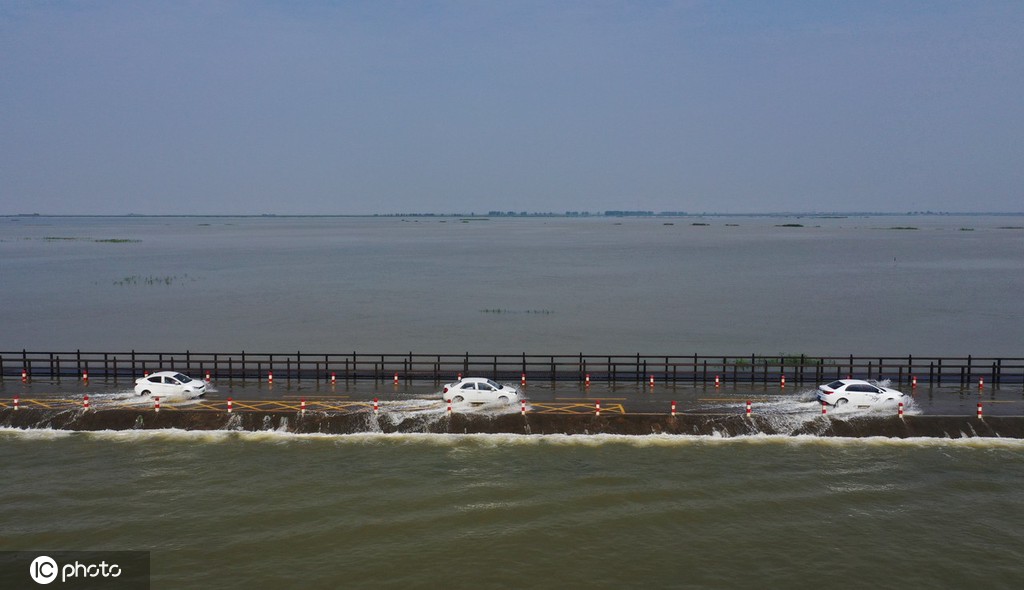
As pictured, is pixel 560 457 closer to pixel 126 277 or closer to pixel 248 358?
pixel 248 358

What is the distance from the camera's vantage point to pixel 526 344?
53375 mm

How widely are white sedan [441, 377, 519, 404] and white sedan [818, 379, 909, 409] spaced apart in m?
12.8

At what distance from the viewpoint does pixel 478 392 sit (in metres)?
31.7

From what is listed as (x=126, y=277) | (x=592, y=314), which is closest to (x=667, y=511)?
(x=592, y=314)

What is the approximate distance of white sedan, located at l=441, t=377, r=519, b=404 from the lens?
104 ft

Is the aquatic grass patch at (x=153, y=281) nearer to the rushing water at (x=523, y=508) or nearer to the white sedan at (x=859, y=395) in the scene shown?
the rushing water at (x=523, y=508)

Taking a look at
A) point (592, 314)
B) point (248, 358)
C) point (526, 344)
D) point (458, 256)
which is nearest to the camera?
point (248, 358)

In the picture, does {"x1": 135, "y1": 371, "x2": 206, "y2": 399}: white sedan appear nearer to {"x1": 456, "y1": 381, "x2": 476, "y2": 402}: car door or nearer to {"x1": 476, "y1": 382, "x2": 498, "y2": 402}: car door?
{"x1": 456, "y1": 381, "x2": 476, "y2": 402}: car door

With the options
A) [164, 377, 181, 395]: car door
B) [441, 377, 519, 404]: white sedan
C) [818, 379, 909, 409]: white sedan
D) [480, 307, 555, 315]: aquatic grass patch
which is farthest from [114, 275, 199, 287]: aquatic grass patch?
[818, 379, 909, 409]: white sedan

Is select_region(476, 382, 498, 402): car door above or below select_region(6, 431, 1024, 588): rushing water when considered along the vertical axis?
above

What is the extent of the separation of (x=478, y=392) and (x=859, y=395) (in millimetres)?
15243

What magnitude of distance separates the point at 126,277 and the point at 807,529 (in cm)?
10067

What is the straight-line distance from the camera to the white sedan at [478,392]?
31625 mm

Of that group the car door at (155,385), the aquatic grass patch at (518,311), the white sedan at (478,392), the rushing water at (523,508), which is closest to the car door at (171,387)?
the car door at (155,385)
